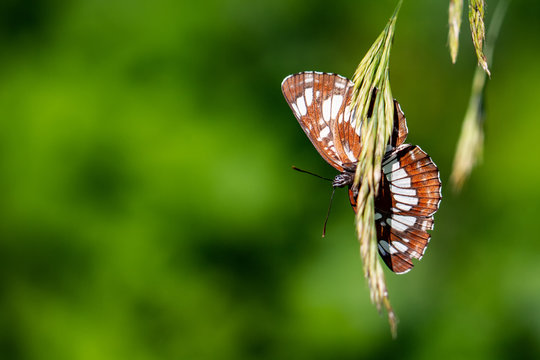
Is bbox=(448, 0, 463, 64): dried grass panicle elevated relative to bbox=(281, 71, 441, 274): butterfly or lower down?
elevated

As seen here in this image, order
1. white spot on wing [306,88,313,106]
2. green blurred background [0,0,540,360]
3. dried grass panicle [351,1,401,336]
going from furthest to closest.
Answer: green blurred background [0,0,540,360]
white spot on wing [306,88,313,106]
dried grass panicle [351,1,401,336]

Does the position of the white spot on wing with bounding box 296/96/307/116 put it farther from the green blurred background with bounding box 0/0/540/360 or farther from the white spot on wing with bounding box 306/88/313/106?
the green blurred background with bounding box 0/0/540/360

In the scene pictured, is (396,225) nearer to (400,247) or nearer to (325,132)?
(400,247)

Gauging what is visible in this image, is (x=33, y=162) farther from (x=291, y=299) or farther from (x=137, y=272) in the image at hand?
(x=291, y=299)

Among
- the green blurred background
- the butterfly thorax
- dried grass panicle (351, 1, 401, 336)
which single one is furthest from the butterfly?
the green blurred background

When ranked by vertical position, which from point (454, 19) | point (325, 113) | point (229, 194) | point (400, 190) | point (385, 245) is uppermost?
point (454, 19)

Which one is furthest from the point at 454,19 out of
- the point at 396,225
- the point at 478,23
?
the point at 396,225
